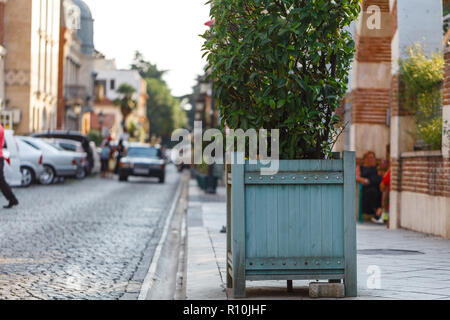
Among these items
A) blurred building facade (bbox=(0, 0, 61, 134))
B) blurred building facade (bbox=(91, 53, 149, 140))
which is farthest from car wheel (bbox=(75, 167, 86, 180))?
blurred building facade (bbox=(91, 53, 149, 140))

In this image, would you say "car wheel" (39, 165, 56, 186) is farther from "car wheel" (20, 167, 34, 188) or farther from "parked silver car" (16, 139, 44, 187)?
"car wheel" (20, 167, 34, 188)

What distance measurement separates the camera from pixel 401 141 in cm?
1587

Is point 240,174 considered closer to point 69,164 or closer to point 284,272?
point 284,272

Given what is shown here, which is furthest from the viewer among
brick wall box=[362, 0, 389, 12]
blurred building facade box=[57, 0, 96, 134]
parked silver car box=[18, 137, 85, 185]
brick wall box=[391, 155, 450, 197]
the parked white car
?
blurred building facade box=[57, 0, 96, 134]

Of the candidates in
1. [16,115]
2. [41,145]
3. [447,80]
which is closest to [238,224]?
[447,80]

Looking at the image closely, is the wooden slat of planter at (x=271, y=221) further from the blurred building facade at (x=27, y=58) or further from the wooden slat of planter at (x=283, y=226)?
the blurred building facade at (x=27, y=58)

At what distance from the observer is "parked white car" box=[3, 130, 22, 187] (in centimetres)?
2134

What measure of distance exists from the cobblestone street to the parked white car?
0.57 meters

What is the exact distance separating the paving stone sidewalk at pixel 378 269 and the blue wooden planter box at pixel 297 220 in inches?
11.0

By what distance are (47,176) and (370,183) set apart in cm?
1527

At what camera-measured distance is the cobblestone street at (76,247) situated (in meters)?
8.36

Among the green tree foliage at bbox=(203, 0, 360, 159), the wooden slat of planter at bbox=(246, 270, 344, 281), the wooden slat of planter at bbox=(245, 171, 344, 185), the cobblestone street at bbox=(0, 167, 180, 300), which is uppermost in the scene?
the green tree foliage at bbox=(203, 0, 360, 159)

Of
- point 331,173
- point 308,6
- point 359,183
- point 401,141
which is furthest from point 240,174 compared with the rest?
point 359,183

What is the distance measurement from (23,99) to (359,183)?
35274 mm
